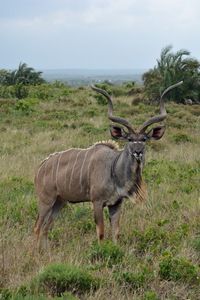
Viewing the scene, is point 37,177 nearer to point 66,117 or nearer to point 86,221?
point 86,221

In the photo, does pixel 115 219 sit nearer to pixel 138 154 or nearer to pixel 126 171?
pixel 126 171

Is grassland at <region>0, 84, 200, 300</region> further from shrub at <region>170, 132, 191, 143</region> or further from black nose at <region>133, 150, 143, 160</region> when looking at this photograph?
black nose at <region>133, 150, 143, 160</region>

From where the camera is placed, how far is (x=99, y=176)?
5.51 m

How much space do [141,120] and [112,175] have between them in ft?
29.4

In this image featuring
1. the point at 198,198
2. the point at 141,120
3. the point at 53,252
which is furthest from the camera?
the point at 141,120

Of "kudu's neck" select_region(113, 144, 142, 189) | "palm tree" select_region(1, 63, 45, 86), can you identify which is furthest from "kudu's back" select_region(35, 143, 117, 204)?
"palm tree" select_region(1, 63, 45, 86)

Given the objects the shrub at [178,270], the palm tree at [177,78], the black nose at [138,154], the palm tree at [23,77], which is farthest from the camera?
the palm tree at [23,77]

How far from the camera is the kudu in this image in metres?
5.40

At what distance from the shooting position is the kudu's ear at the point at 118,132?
541 cm

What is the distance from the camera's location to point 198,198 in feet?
22.2

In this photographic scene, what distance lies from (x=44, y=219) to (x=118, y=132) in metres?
1.27

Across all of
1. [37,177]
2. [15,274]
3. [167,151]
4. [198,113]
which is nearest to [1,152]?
[167,151]

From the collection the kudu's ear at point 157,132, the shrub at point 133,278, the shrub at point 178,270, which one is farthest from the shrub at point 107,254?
the kudu's ear at point 157,132

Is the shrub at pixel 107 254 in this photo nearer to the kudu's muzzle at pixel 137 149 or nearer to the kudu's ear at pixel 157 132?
the kudu's muzzle at pixel 137 149
